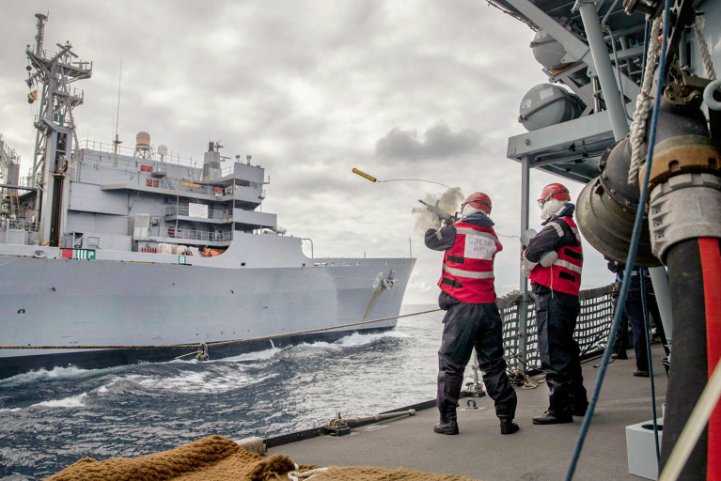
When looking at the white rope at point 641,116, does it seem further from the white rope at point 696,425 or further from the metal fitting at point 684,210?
the white rope at point 696,425

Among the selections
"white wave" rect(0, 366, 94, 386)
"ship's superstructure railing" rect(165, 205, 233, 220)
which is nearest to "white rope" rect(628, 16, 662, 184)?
"white wave" rect(0, 366, 94, 386)

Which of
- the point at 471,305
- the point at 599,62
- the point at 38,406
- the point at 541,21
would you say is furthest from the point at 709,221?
the point at 38,406

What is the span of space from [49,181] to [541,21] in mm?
18584

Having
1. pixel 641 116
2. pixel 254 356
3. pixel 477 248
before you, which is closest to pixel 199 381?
pixel 254 356

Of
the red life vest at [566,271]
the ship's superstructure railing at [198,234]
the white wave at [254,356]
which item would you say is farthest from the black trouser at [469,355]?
the ship's superstructure railing at [198,234]

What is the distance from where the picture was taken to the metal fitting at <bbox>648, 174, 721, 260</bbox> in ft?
2.91

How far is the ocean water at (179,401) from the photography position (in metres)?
7.92

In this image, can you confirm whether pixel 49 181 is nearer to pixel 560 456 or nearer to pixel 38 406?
pixel 38 406

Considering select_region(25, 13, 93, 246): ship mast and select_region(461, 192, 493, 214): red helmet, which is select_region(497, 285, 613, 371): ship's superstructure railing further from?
select_region(25, 13, 93, 246): ship mast

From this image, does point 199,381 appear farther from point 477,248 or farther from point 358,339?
point 477,248

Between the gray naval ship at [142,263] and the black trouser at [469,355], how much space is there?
11.4m

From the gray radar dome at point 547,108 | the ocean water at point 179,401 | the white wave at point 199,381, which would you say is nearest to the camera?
the gray radar dome at point 547,108

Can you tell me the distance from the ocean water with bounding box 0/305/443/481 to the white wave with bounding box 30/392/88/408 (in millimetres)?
24

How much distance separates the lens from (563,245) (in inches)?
124
